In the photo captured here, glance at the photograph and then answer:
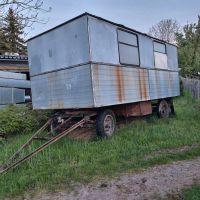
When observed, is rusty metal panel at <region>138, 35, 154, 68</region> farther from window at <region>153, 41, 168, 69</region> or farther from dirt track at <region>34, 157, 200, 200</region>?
dirt track at <region>34, 157, 200, 200</region>

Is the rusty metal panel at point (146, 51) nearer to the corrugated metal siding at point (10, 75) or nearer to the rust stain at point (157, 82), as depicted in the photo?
the rust stain at point (157, 82)

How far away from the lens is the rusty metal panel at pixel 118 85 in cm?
713

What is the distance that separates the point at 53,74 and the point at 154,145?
3.50 m

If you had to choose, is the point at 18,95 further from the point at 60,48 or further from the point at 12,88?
the point at 60,48

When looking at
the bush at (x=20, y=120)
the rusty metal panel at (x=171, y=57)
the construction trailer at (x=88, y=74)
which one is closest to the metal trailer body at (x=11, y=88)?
the bush at (x=20, y=120)

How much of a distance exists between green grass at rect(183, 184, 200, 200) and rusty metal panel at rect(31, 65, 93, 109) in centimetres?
357

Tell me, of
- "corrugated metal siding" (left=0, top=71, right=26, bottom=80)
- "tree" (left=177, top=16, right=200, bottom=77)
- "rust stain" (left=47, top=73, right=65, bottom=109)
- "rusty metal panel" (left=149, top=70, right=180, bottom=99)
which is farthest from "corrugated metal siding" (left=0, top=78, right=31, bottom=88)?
"tree" (left=177, top=16, right=200, bottom=77)

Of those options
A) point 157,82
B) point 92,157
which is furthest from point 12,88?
point 92,157

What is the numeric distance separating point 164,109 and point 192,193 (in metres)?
7.70

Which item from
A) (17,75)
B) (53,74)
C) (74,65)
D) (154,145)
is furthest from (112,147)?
(17,75)

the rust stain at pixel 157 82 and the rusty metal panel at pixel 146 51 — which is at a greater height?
the rusty metal panel at pixel 146 51

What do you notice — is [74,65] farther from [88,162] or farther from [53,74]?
[88,162]

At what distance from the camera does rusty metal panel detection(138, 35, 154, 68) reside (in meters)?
9.56

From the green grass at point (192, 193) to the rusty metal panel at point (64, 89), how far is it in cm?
357
